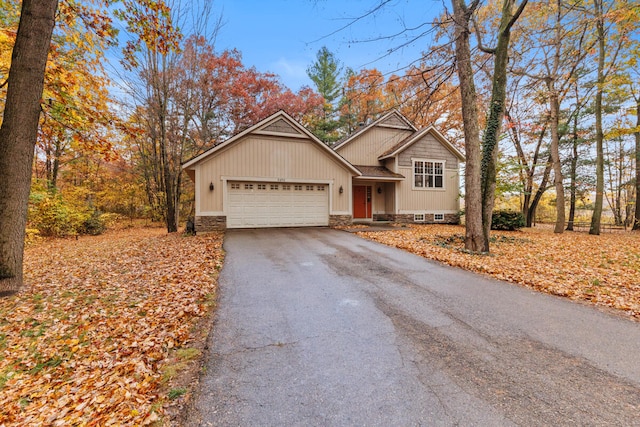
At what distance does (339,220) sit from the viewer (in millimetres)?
13297

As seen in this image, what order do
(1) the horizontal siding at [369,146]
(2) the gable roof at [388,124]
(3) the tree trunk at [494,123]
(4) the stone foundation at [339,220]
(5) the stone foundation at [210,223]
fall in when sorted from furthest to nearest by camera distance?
(1) the horizontal siding at [369,146]
(2) the gable roof at [388,124]
(4) the stone foundation at [339,220]
(5) the stone foundation at [210,223]
(3) the tree trunk at [494,123]

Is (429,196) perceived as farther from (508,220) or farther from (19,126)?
(19,126)

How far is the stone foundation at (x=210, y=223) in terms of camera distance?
11.2m

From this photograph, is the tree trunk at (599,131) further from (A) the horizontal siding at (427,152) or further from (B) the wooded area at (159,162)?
(A) the horizontal siding at (427,152)

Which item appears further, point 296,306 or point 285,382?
point 296,306

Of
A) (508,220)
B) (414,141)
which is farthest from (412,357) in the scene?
(414,141)

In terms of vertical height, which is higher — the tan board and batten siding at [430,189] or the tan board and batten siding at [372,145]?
the tan board and batten siding at [372,145]

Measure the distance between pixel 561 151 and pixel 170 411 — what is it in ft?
76.9

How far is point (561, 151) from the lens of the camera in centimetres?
1758

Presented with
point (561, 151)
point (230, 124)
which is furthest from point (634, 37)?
point (230, 124)

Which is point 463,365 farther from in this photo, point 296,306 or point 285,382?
point 296,306

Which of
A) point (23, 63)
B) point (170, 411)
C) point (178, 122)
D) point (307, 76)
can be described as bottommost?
point (170, 411)

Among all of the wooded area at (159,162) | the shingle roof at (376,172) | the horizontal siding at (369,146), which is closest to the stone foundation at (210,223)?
the wooded area at (159,162)

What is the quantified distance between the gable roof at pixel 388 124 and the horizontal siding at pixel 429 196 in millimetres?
3093
